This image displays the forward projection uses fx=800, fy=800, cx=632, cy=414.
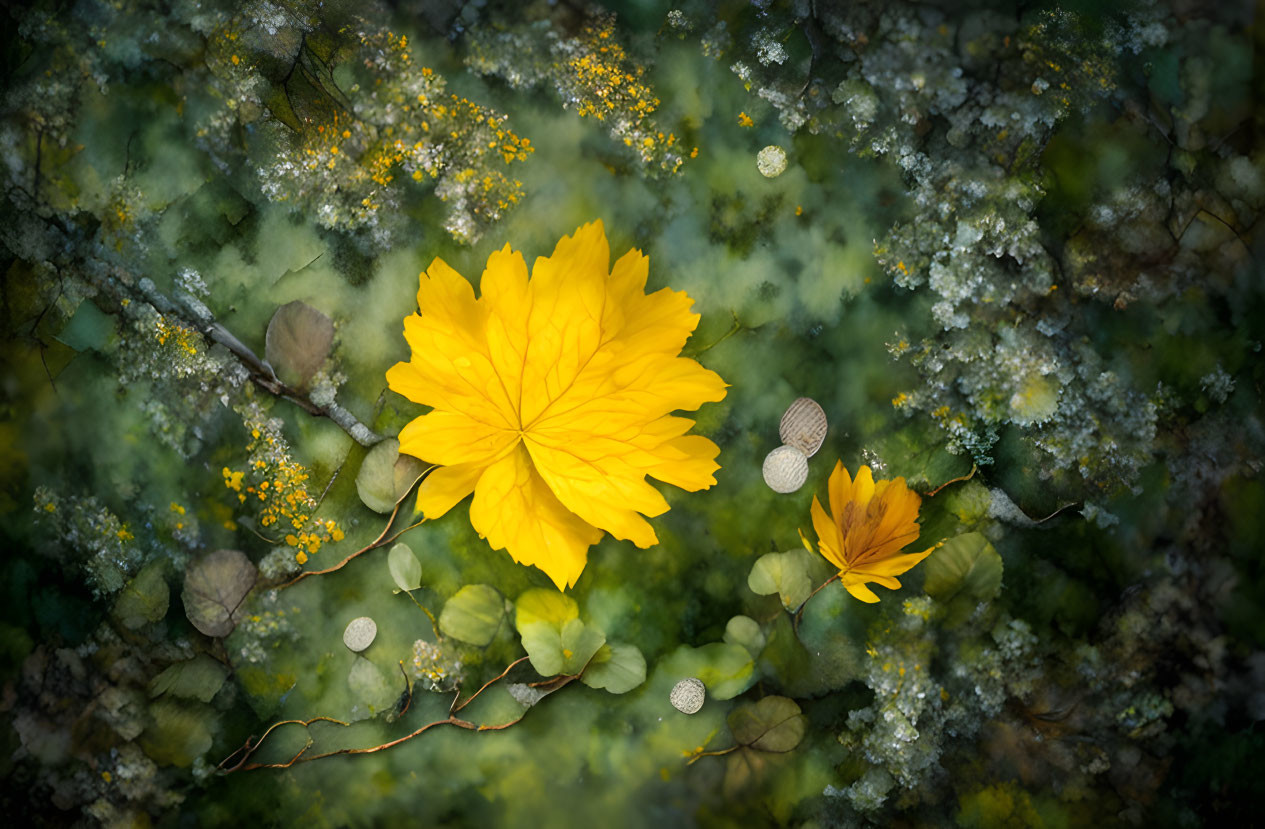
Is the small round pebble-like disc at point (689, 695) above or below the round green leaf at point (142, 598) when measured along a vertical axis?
below

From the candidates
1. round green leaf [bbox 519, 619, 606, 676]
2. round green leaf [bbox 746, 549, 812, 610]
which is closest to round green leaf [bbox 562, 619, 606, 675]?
round green leaf [bbox 519, 619, 606, 676]

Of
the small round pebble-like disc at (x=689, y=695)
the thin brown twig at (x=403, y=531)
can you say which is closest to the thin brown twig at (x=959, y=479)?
the small round pebble-like disc at (x=689, y=695)

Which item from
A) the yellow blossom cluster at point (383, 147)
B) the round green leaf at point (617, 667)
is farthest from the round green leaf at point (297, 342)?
the round green leaf at point (617, 667)

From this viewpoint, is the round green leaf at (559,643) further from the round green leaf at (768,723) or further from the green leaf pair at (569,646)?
the round green leaf at (768,723)

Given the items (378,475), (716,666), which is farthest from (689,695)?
(378,475)

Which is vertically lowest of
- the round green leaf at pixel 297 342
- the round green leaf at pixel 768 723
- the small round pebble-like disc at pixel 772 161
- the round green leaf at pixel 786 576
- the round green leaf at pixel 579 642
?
the round green leaf at pixel 768 723

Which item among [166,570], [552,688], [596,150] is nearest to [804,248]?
[596,150]

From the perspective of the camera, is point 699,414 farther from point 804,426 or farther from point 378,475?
point 378,475

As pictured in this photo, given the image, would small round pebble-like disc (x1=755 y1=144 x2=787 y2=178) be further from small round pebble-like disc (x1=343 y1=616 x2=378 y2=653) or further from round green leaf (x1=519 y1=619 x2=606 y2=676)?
A: small round pebble-like disc (x1=343 y1=616 x2=378 y2=653)
